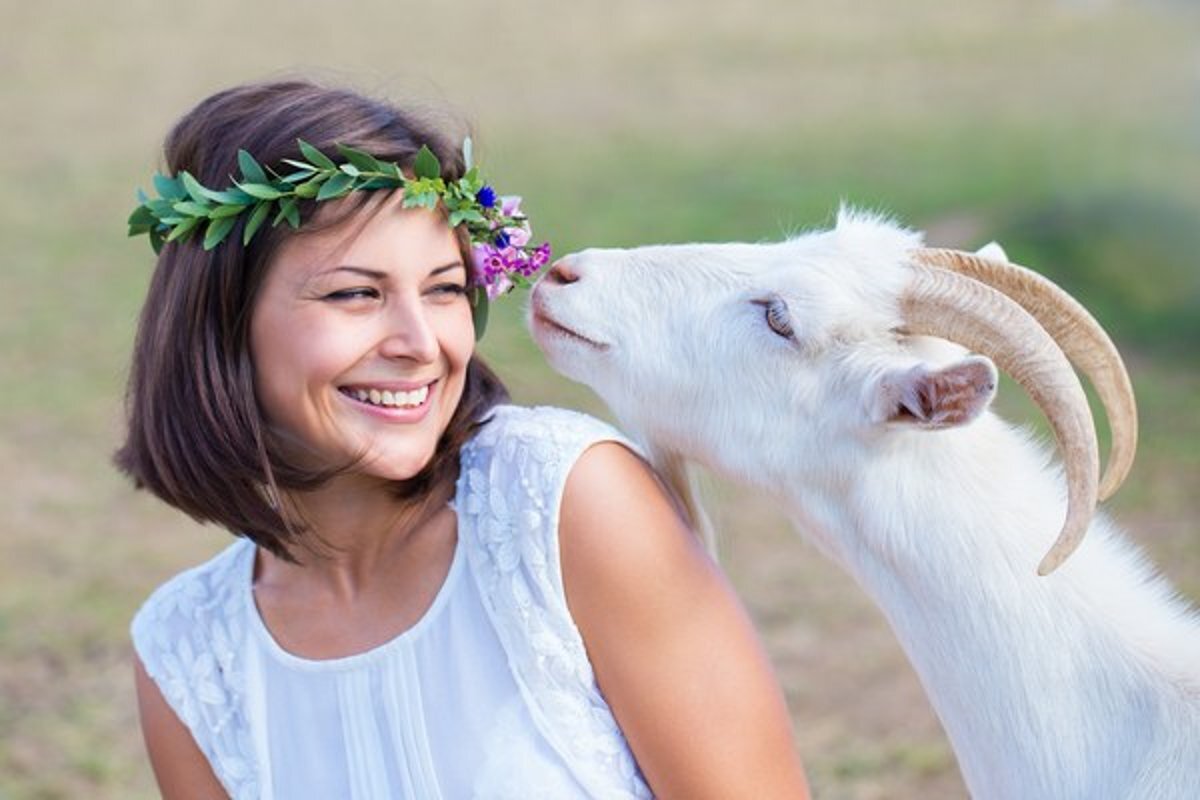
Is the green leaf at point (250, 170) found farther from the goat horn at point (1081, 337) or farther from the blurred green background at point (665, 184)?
the goat horn at point (1081, 337)

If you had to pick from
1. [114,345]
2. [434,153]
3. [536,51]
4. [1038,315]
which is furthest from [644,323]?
[536,51]

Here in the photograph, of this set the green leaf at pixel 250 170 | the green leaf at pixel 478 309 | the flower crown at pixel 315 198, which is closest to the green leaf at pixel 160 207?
the flower crown at pixel 315 198

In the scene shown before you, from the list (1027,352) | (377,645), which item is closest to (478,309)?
(377,645)

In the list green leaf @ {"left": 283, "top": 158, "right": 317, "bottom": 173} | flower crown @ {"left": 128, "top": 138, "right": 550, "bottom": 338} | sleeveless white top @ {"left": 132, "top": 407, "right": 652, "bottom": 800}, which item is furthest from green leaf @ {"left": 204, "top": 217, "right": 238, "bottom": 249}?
sleeveless white top @ {"left": 132, "top": 407, "right": 652, "bottom": 800}

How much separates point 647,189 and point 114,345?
16.8ft

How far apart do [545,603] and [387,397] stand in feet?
1.22

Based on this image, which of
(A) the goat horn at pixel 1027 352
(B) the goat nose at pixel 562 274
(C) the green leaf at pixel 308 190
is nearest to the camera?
(A) the goat horn at pixel 1027 352

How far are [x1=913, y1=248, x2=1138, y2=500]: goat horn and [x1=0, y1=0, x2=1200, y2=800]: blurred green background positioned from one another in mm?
670

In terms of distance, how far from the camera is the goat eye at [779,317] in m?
2.89

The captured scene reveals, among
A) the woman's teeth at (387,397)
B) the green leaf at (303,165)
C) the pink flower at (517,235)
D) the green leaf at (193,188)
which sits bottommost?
the woman's teeth at (387,397)

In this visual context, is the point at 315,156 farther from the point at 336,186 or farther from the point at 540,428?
the point at 540,428

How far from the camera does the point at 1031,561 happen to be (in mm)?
2713

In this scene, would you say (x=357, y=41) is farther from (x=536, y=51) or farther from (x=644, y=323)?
(x=644, y=323)

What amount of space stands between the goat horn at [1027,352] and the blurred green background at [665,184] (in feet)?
1.97
